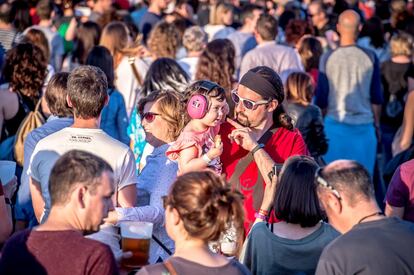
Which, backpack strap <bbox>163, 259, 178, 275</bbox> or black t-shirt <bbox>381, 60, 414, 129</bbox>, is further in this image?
black t-shirt <bbox>381, 60, 414, 129</bbox>

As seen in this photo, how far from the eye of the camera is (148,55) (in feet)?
34.7

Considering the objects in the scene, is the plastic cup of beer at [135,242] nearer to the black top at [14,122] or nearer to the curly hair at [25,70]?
the black top at [14,122]

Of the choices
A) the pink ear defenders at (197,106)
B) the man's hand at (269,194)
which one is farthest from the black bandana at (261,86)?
the man's hand at (269,194)

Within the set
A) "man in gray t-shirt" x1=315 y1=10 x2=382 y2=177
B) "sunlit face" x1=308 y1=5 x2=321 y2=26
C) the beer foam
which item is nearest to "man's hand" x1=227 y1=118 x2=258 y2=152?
the beer foam

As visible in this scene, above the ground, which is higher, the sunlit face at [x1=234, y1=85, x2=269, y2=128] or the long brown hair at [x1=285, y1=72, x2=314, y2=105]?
the sunlit face at [x1=234, y1=85, x2=269, y2=128]

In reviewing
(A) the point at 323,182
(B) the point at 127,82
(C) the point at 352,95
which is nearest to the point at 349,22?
(C) the point at 352,95

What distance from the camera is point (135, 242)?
15.1 ft

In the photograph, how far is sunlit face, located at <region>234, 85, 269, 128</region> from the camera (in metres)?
6.01

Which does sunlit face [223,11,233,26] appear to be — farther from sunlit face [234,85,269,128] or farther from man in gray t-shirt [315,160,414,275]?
man in gray t-shirt [315,160,414,275]

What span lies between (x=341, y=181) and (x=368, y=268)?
0.41 m

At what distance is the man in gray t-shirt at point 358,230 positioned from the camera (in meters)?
4.35

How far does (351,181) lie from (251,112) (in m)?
1.65

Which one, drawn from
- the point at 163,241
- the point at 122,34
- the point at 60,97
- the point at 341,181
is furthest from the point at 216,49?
the point at 341,181

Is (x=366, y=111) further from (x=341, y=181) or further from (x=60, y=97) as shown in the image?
(x=341, y=181)
